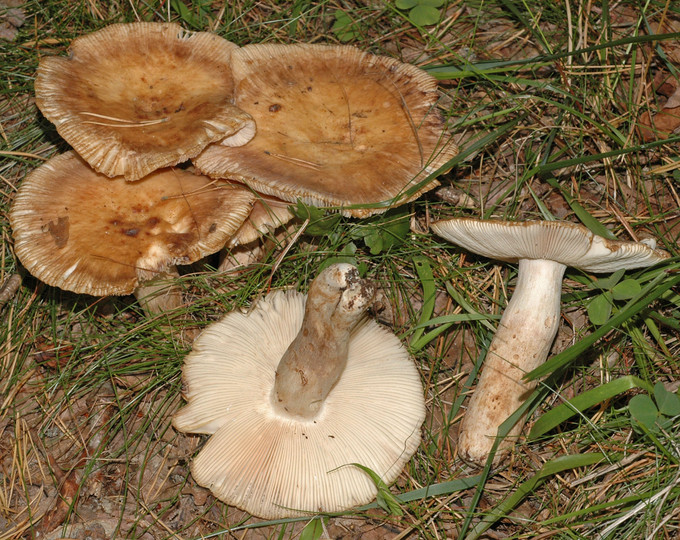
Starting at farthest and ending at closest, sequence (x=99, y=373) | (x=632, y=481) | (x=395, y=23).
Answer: (x=395, y=23)
(x=99, y=373)
(x=632, y=481)

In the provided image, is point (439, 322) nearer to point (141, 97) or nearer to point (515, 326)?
point (515, 326)

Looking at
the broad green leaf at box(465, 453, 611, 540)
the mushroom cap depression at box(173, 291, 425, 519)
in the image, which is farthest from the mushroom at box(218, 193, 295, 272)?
the broad green leaf at box(465, 453, 611, 540)

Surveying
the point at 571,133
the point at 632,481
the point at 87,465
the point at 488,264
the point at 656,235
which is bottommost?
the point at 87,465

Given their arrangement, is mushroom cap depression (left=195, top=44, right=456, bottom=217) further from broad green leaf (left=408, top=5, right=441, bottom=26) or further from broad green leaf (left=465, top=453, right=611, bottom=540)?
Result: broad green leaf (left=465, top=453, right=611, bottom=540)

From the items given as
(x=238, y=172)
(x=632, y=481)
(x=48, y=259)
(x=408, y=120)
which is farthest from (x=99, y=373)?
(x=632, y=481)

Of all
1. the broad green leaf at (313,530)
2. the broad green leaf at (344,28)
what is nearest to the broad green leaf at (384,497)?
the broad green leaf at (313,530)

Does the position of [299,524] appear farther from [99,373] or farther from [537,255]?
[537,255]

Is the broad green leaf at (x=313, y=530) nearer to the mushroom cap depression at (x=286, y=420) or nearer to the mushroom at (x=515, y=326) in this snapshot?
the mushroom cap depression at (x=286, y=420)
